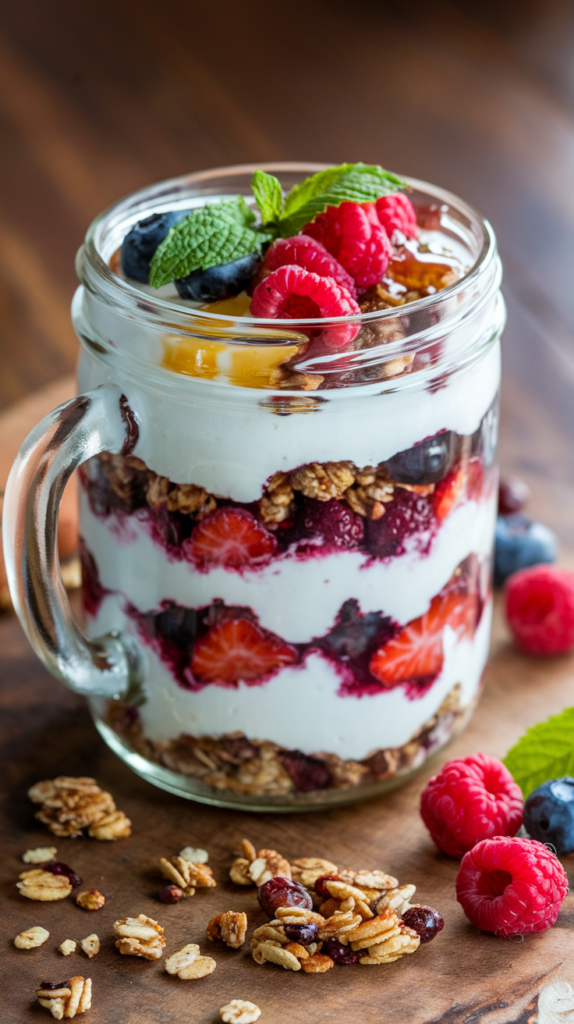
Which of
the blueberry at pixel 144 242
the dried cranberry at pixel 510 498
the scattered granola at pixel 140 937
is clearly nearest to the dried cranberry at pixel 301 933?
the scattered granola at pixel 140 937

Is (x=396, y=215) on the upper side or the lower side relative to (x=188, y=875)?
upper

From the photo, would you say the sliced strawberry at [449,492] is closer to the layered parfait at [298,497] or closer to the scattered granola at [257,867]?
the layered parfait at [298,497]

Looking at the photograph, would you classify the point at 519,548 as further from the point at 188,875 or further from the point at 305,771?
the point at 188,875

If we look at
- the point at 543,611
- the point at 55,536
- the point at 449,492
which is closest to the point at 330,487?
the point at 449,492

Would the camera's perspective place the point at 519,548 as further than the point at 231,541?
Yes

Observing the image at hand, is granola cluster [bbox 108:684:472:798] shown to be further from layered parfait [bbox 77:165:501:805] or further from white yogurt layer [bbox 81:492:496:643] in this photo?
white yogurt layer [bbox 81:492:496:643]

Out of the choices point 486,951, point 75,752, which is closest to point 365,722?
point 486,951

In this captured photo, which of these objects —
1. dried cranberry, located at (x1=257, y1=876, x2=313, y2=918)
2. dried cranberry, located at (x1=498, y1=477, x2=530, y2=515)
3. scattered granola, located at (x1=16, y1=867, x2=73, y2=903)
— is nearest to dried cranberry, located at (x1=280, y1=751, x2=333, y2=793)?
dried cranberry, located at (x1=257, y1=876, x2=313, y2=918)

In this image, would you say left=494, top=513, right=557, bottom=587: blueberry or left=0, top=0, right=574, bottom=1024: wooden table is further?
left=494, top=513, right=557, bottom=587: blueberry
